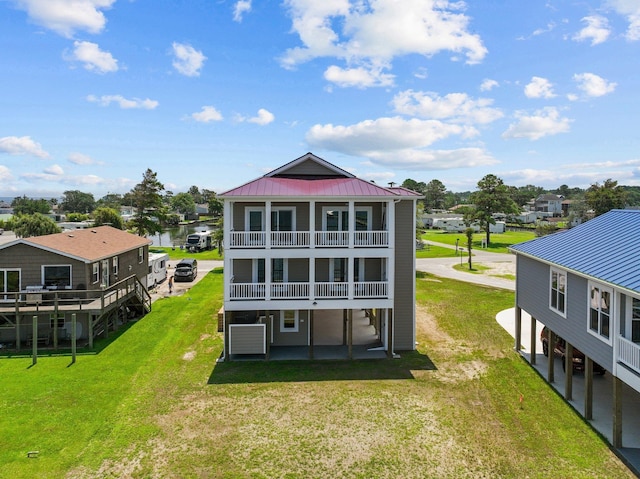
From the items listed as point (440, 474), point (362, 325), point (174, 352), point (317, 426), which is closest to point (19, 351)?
point (174, 352)

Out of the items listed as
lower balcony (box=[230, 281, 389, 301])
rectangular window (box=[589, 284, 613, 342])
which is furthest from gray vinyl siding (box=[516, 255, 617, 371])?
lower balcony (box=[230, 281, 389, 301])

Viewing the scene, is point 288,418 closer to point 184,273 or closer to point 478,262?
point 184,273

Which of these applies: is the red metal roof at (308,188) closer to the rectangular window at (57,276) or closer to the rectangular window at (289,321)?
the rectangular window at (289,321)

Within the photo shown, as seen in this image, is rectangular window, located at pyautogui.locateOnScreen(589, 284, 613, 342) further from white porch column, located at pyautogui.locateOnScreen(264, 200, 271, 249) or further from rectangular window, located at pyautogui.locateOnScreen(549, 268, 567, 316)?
white porch column, located at pyautogui.locateOnScreen(264, 200, 271, 249)

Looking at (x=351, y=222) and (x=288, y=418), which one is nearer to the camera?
(x=288, y=418)

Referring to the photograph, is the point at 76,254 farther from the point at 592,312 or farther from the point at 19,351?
the point at 592,312

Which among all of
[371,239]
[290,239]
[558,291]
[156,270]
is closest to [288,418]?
[290,239]
